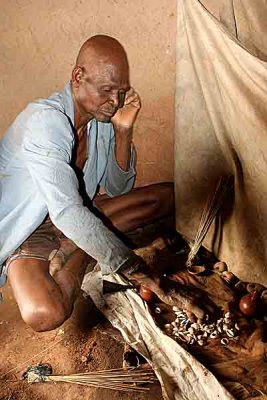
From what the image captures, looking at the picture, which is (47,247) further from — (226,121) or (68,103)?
(226,121)

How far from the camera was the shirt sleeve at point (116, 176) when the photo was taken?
2.73m

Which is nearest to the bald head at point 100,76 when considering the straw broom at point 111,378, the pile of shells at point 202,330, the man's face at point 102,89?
the man's face at point 102,89

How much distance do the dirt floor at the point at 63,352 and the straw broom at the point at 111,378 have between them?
0.02m

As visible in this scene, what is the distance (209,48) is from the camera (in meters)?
2.22

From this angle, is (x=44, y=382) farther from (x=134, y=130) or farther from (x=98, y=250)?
(x=134, y=130)

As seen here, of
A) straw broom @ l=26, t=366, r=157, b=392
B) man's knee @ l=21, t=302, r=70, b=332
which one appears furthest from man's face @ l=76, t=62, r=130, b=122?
straw broom @ l=26, t=366, r=157, b=392

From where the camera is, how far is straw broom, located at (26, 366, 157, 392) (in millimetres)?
2209

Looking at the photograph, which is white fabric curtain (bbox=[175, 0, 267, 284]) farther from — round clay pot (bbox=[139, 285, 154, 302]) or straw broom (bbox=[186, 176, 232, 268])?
round clay pot (bbox=[139, 285, 154, 302])

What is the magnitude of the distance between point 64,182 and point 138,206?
0.75 metres

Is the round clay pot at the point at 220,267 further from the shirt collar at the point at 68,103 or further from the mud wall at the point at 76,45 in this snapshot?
the shirt collar at the point at 68,103

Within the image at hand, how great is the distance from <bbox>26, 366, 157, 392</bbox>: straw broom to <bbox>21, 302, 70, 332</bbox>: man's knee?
185 millimetres

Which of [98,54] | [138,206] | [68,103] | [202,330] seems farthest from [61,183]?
[202,330]

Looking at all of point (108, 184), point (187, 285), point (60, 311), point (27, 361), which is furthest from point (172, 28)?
point (27, 361)

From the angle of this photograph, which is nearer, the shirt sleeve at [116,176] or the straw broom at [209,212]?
the straw broom at [209,212]
